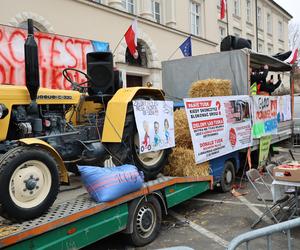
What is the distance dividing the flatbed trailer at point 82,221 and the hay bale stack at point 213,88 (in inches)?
114

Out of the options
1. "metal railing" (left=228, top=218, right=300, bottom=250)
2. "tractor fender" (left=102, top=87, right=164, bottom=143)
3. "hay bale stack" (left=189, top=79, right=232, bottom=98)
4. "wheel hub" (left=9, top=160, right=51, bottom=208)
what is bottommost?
"metal railing" (left=228, top=218, right=300, bottom=250)

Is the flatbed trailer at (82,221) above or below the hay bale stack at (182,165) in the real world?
below

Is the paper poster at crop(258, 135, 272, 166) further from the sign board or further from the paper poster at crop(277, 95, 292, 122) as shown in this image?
the sign board

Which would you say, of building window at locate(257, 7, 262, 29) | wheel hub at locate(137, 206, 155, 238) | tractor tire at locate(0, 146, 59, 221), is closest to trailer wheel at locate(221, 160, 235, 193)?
wheel hub at locate(137, 206, 155, 238)

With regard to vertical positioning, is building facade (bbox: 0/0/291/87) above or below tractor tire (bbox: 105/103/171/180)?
above

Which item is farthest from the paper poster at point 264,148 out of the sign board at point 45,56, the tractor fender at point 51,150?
the tractor fender at point 51,150

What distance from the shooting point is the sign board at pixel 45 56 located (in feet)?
22.5

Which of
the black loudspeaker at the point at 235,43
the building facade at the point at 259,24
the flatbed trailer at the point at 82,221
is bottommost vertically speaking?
the flatbed trailer at the point at 82,221

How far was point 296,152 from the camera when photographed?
12.6m

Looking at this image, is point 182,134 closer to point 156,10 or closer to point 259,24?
point 156,10

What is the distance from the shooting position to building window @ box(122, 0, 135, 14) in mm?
16031

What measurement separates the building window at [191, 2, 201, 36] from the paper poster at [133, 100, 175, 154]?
16001 millimetres

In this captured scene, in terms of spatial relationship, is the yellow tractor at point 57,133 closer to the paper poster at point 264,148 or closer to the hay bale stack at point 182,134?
the hay bale stack at point 182,134

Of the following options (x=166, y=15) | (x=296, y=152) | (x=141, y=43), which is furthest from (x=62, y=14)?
(x=296, y=152)
